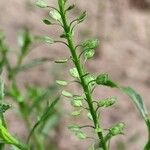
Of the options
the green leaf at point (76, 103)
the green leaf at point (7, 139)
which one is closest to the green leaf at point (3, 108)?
the green leaf at point (7, 139)

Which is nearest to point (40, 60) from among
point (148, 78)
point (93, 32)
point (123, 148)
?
point (123, 148)

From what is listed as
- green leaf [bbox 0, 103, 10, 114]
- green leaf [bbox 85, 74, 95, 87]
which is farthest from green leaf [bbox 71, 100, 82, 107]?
green leaf [bbox 0, 103, 10, 114]

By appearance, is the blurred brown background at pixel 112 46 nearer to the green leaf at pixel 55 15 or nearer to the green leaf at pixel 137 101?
the green leaf at pixel 137 101

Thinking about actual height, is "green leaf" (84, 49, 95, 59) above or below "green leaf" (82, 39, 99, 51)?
below

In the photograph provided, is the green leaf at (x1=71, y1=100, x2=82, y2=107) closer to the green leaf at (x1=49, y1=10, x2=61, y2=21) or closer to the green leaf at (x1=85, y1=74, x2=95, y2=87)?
the green leaf at (x1=85, y1=74, x2=95, y2=87)

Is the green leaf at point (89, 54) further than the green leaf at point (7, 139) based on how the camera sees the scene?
No

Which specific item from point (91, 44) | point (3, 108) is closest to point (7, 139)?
point (3, 108)

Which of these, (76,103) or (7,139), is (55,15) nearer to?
(76,103)

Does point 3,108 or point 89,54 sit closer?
point 89,54
